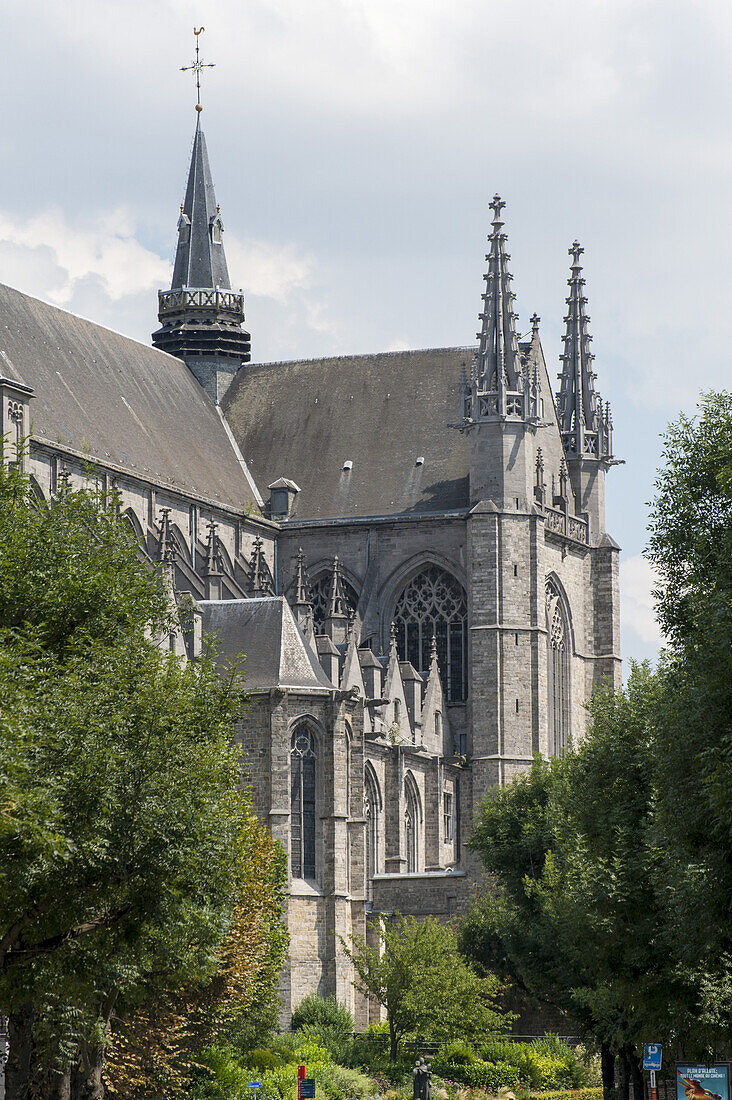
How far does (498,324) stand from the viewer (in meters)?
75.1

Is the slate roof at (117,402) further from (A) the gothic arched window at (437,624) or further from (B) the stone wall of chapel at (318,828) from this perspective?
(B) the stone wall of chapel at (318,828)

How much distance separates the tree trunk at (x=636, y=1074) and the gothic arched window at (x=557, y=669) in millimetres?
32003

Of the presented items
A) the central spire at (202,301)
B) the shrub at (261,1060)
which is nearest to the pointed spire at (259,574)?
the central spire at (202,301)

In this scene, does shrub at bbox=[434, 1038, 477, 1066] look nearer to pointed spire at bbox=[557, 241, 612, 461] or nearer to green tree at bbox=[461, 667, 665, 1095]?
green tree at bbox=[461, 667, 665, 1095]

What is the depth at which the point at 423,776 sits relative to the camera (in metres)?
68.9

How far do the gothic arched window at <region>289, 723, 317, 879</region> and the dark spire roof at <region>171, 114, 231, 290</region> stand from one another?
106 feet

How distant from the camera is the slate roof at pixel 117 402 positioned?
216 feet

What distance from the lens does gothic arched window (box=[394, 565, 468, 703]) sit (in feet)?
243

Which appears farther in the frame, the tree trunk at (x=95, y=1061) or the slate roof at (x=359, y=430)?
the slate roof at (x=359, y=430)

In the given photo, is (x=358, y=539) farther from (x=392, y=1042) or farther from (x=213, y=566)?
(x=392, y=1042)

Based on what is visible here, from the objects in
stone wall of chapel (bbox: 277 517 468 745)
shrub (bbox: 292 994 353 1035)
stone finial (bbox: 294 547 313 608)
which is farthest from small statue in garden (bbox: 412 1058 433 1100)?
stone wall of chapel (bbox: 277 517 468 745)

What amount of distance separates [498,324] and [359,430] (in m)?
8.47

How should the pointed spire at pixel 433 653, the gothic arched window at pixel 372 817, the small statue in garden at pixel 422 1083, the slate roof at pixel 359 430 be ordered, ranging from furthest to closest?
the slate roof at pixel 359 430
the pointed spire at pixel 433 653
the gothic arched window at pixel 372 817
the small statue in garden at pixel 422 1083

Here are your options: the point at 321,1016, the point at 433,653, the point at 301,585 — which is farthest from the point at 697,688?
the point at 433,653
